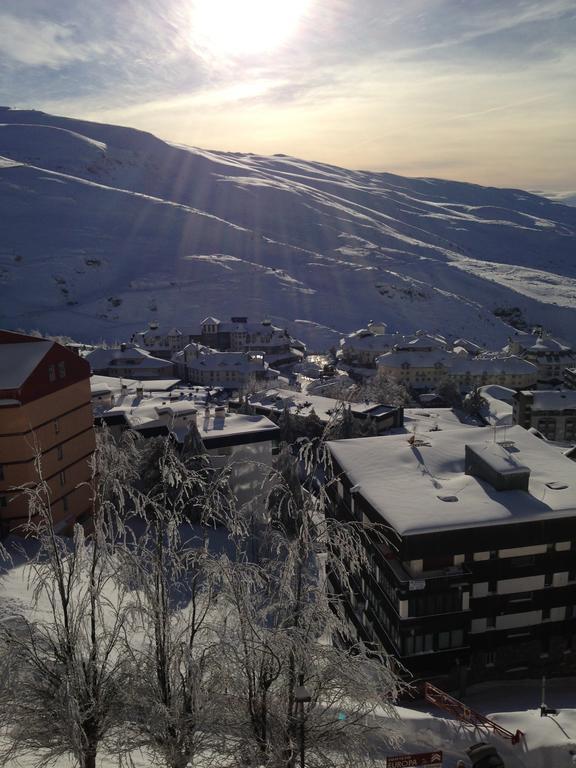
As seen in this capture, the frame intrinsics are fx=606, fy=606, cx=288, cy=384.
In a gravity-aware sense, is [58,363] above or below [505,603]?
above

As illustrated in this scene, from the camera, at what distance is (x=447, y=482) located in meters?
27.0

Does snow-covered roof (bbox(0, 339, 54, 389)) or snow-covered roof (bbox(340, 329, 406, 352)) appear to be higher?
snow-covered roof (bbox(0, 339, 54, 389))

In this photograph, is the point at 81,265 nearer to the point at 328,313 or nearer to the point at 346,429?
the point at 328,313

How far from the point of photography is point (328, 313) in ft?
559

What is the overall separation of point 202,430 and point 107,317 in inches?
4797

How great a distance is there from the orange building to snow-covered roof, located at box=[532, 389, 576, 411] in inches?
1926

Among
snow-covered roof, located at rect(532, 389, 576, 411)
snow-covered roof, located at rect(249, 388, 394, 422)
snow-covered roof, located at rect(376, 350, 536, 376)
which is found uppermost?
snow-covered roof, located at rect(532, 389, 576, 411)

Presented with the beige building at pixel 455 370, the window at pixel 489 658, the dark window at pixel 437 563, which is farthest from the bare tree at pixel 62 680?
the beige building at pixel 455 370

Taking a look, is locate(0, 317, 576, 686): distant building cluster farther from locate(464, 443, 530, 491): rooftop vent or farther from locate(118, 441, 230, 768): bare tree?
locate(118, 441, 230, 768): bare tree

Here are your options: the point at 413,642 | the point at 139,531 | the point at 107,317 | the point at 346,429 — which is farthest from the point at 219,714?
the point at 107,317

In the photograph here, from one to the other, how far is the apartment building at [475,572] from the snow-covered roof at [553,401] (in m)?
40.8

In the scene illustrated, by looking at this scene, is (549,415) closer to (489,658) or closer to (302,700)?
(489,658)

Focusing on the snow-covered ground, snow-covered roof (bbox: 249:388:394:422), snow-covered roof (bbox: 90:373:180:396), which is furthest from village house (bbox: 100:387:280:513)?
the snow-covered ground

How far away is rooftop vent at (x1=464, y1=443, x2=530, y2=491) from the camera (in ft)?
83.6
